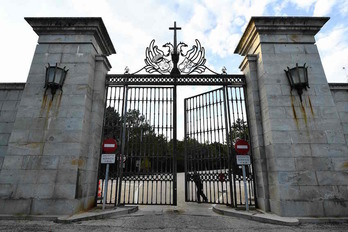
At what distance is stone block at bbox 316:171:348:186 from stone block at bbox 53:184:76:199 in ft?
21.9

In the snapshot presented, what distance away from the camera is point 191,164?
7.25 m

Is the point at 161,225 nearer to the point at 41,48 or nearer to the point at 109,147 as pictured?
the point at 109,147

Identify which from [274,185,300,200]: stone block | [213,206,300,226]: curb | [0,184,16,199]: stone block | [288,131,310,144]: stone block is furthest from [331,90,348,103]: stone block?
[0,184,16,199]: stone block

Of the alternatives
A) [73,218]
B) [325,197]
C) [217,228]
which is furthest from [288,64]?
[73,218]

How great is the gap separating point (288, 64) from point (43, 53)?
8.11 m

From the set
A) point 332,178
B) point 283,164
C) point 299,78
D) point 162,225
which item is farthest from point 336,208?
point 162,225

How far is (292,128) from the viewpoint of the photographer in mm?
5742

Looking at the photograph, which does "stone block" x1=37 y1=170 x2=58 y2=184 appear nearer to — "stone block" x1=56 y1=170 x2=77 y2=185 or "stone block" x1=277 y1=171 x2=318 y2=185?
"stone block" x1=56 y1=170 x2=77 y2=185

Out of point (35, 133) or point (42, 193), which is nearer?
point (42, 193)

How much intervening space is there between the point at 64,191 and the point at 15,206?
4.06 feet

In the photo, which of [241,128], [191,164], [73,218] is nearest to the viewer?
[73,218]

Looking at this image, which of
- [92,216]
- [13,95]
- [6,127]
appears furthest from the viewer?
[13,95]

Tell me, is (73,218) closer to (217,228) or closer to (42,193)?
(42,193)

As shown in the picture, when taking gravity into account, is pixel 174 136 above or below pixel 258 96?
below
